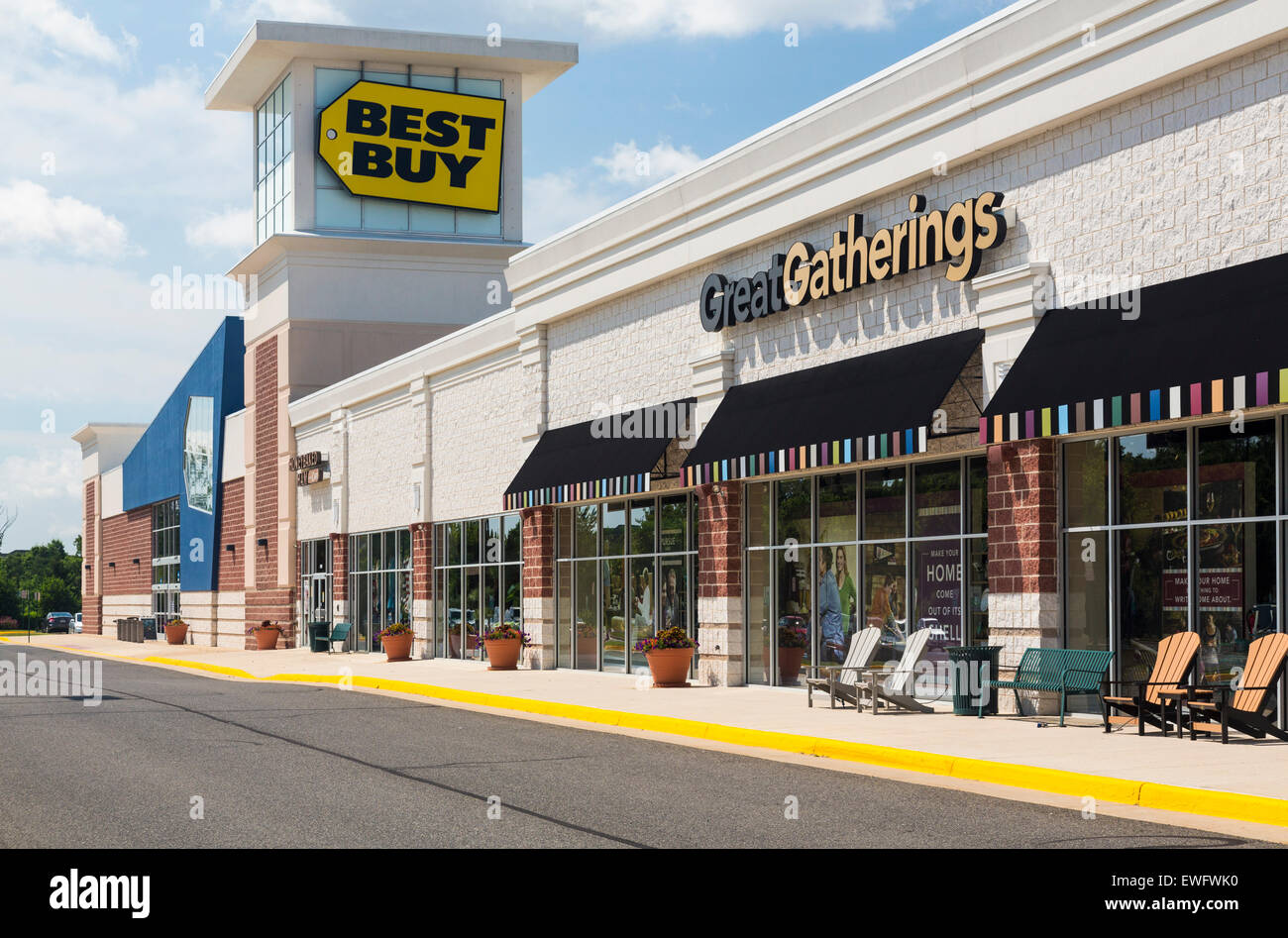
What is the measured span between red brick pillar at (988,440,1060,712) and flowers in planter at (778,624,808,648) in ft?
15.2

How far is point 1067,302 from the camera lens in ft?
55.2

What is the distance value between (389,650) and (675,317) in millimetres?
13262

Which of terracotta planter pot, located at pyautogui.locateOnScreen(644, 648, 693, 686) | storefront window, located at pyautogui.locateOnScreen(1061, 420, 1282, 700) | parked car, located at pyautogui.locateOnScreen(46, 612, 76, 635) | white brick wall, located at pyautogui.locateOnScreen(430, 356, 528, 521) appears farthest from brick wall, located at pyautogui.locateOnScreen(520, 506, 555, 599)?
parked car, located at pyautogui.locateOnScreen(46, 612, 76, 635)

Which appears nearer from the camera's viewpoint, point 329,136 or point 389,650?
point 389,650

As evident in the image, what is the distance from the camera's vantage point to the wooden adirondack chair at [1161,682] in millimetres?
14523

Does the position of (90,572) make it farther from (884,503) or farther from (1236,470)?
(1236,470)

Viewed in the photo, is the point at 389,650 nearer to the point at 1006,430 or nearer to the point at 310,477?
the point at 310,477

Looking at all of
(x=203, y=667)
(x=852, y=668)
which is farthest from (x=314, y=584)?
(x=852, y=668)

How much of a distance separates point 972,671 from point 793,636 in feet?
17.1

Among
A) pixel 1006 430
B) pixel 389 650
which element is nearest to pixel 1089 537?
pixel 1006 430

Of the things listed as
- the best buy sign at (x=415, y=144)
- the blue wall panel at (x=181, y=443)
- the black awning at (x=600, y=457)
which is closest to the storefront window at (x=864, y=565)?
the black awning at (x=600, y=457)

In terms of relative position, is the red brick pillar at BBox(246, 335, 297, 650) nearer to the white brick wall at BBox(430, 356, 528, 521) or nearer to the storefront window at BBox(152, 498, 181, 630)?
the white brick wall at BBox(430, 356, 528, 521)

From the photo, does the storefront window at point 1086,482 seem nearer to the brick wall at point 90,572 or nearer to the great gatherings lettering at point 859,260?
the great gatherings lettering at point 859,260

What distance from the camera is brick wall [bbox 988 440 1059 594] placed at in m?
17.0
